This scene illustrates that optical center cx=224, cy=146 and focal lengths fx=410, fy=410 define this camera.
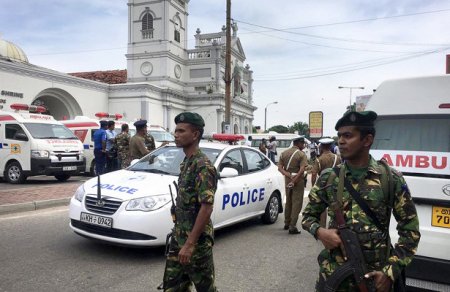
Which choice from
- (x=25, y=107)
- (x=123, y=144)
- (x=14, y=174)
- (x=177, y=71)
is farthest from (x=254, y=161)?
(x=177, y=71)

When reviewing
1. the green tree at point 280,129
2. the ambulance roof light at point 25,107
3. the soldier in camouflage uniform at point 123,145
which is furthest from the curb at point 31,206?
the green tree at point 280,129

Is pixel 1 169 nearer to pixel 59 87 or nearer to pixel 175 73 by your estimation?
pixel 59 87

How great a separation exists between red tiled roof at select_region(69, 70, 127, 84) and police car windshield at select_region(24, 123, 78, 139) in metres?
34.3

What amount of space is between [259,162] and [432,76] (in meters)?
3.93

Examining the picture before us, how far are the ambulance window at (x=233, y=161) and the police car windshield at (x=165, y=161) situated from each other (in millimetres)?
170

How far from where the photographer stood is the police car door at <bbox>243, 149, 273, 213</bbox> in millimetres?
6969

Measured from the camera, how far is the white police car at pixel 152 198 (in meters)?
5.00

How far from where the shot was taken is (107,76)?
48219 mm

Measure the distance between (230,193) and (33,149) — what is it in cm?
847

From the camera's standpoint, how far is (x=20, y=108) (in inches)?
531

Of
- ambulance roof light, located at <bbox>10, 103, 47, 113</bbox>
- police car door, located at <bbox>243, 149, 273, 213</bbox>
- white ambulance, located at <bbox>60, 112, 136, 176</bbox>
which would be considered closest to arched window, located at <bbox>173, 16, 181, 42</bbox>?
white ambulance, located at <bbox>60, 112, 136, 176</bbox>

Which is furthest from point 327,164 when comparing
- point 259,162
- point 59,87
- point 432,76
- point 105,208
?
point 59,87

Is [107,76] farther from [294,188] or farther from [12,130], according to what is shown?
[294,188]

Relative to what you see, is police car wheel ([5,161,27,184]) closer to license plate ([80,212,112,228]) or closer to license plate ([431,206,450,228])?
license plate ([80,212,112,228])
